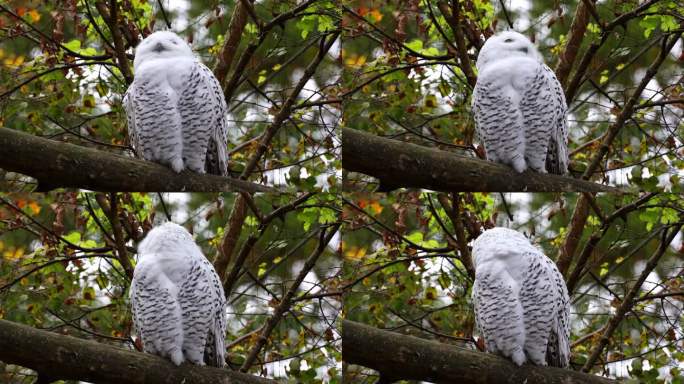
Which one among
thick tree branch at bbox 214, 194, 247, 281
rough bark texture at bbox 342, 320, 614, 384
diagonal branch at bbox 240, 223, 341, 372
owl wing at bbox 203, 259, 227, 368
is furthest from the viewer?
thick tree branch at bbox 214, 194, 247, 281

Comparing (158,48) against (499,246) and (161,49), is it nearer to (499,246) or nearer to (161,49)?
(161,49)

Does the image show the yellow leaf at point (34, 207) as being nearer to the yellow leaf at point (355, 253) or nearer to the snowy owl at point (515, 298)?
the yellow leaf at point (355, 253)

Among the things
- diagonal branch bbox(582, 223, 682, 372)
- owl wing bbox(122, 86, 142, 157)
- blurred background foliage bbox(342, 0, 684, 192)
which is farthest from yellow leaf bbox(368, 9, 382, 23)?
diagonal branch bbox(582, 223, 682, 372)

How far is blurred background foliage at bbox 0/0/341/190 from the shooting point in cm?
412

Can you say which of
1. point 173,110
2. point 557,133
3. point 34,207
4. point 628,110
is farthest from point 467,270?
point 34,207

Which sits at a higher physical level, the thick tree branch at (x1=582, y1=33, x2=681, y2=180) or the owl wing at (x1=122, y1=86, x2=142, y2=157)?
the thick tree branch at (x1=582, y1=33, x2=681, y2=180)

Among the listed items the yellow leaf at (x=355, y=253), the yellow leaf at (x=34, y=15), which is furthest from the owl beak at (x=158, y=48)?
the yellow leaf at (x=34, y=15)

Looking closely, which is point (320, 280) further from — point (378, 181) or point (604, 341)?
point (604, 341)

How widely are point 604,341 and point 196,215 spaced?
181 centimetres

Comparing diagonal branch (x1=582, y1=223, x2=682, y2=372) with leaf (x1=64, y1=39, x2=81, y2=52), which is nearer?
diagonal branch (x1=582, y1=223, x2=682, y2=372)

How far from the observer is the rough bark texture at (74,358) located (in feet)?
11.0

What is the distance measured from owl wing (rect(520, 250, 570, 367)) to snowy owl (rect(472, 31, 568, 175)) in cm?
37

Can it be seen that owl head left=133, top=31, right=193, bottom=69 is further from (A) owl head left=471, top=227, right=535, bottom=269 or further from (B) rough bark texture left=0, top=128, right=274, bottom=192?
(A) owl head left=471, top=227, right=535, bottom=269

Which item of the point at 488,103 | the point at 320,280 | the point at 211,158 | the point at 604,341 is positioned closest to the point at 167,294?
the point at 211,158
